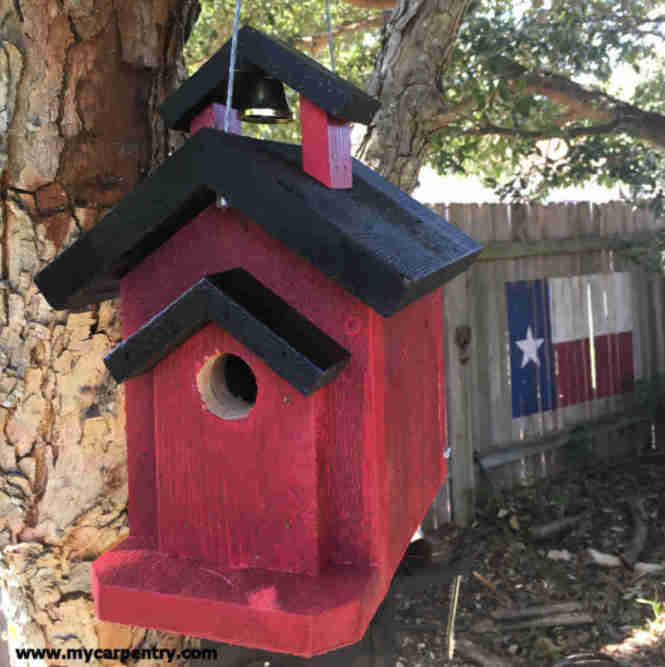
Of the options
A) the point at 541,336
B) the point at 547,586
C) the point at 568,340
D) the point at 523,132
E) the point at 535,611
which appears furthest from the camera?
the point at 568,340

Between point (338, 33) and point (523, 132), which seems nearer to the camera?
point (523, 132)

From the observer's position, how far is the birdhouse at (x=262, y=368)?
1222mm

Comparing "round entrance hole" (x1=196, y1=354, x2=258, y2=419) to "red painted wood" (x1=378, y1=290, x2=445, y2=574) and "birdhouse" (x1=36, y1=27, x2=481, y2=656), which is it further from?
"red painted wood" (x1=378, y1=290, x2=445, y2=574)

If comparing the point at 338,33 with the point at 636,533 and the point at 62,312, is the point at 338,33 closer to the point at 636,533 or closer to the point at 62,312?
the point at 636,533

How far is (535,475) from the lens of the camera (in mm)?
6109

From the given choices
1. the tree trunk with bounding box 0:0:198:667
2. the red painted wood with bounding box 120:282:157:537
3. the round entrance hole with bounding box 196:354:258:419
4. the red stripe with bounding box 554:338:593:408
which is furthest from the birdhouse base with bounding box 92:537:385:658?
the red stripe with bounding box 554:338:593:408

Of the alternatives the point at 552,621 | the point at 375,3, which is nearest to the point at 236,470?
the point at 552,621

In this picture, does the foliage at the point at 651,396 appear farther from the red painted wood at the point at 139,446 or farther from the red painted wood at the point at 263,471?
the red painted wood at the point at 139,446

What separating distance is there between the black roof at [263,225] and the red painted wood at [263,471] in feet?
0.27

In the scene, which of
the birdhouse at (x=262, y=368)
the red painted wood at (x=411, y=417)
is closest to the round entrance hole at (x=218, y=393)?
the birdhouse at (x=262, y=368)

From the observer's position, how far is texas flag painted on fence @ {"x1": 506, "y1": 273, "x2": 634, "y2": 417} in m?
5.95

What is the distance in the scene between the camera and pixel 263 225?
125 cm

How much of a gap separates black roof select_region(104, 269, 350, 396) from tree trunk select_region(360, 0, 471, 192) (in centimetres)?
193

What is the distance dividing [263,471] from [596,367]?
582 centimetres
